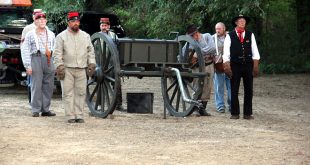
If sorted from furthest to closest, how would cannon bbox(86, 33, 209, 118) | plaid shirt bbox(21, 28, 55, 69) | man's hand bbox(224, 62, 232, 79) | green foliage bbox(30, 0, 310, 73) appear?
green foliage bbox(30, 0, 310, 73) < plaid shirt bbox(21, 28, 55, 69) < man's hand bbox(224, 62, 232, 79) < cannon bbox(86, 33, 209, 118)

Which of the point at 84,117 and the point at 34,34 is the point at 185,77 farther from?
the point at 34,34

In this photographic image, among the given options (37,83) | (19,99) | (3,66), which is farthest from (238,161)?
(3,66)

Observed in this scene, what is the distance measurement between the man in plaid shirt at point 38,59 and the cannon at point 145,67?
2.54 ft

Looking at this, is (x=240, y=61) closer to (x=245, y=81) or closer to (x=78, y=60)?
(x=245, y=81)

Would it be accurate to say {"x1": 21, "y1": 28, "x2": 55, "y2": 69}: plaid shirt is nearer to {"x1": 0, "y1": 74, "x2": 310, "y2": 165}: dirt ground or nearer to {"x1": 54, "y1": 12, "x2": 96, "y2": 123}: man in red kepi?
{"x1": 0, "y1": 74, "x2": 310, "y2": 165}: dirt ground

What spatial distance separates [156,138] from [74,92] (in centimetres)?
261

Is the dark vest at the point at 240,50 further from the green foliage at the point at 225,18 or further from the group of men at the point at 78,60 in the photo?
the green foliage at the point at 225,18

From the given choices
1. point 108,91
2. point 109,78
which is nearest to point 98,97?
point 108,91

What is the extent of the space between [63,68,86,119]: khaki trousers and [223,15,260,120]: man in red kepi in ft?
8.21

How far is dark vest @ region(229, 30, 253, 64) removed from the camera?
44.5 ft

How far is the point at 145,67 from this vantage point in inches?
526

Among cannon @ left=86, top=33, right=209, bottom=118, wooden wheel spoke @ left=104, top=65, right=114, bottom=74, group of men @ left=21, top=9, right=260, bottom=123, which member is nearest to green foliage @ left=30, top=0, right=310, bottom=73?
group of men @ left=21, top=9, right=260, bottom=123

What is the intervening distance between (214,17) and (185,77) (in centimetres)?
1065

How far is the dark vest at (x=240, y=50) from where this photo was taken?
13570 mm
